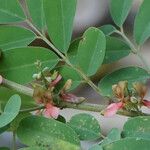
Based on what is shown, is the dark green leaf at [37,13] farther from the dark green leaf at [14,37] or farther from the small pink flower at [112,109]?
the small pink flower at [112,109]

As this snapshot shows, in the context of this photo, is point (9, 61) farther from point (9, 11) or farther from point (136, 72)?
point (136, 72)

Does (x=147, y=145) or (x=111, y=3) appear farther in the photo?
(x=111, y=3)

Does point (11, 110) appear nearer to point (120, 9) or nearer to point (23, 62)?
point (23, 62)

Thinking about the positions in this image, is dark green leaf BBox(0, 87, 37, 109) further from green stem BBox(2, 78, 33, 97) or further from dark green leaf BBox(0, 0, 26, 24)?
dark green leaf BBox(0, 0, 26, 24)

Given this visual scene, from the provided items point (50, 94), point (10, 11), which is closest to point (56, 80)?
point (50, 94)

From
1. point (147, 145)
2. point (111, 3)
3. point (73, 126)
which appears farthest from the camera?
point (111, 3)

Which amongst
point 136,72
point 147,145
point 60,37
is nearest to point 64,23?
point 60,37
